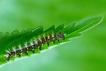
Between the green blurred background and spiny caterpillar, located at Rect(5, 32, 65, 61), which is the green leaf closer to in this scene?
spiny caterpillar, located at Rect(5, 32, 65, 61)

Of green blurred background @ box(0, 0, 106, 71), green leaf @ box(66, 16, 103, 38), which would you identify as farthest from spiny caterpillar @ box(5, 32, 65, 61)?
green blurred background @ box(0, 0, 106, 71)

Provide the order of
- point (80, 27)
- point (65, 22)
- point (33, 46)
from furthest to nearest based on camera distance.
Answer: point (65, 22) → point (33, 46) → point (80, 27)

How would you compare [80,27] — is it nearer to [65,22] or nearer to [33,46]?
[33,46]

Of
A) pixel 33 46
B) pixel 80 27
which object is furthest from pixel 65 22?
pixel 80 27

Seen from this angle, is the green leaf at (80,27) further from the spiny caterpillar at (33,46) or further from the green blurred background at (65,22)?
the green blurred background at (65,22)

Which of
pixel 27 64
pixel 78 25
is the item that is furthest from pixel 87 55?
pixel 78 25

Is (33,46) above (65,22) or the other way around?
the other way around

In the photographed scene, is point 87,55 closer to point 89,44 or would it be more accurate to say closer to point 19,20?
point 89,44

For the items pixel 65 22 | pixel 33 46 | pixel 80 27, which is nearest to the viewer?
pixel 80 27
